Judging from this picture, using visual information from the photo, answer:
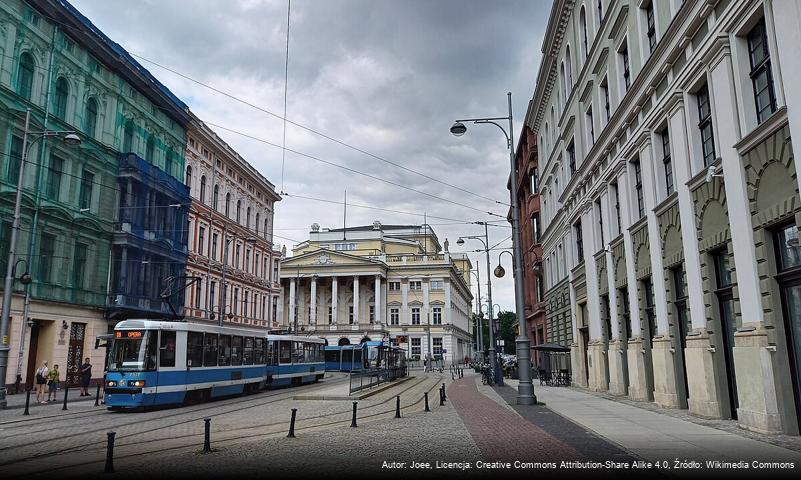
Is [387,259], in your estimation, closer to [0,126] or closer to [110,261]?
[110,261]

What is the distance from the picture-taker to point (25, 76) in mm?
28750

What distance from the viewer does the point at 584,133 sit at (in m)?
26.4

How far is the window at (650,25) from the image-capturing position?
17.7 meters

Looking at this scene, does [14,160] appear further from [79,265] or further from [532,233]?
[532,233]

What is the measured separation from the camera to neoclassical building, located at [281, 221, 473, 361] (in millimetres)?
92625

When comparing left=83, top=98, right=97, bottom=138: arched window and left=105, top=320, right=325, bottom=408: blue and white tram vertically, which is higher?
left=83, top=98, right=97, bottom=138: arched window

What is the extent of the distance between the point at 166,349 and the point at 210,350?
291 cm

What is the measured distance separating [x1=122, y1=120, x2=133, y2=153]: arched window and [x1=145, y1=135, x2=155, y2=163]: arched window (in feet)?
6.02

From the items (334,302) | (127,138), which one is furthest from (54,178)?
(334,302)

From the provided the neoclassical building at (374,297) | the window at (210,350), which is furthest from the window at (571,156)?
the neoclassical building at (374,297)

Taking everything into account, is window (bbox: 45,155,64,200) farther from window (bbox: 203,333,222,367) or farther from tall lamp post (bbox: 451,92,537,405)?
tall lamp post (bbox: 451,92,537,405)

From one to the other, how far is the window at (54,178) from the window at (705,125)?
1170 inches

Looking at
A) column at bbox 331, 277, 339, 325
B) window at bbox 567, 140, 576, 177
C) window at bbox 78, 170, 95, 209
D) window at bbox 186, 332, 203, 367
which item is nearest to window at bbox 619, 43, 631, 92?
window at bbox 567, 140, 576, 177

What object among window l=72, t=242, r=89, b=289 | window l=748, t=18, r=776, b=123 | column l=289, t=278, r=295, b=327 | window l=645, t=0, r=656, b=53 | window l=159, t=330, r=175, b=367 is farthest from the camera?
column l=289, t=278, r=295, b=327
